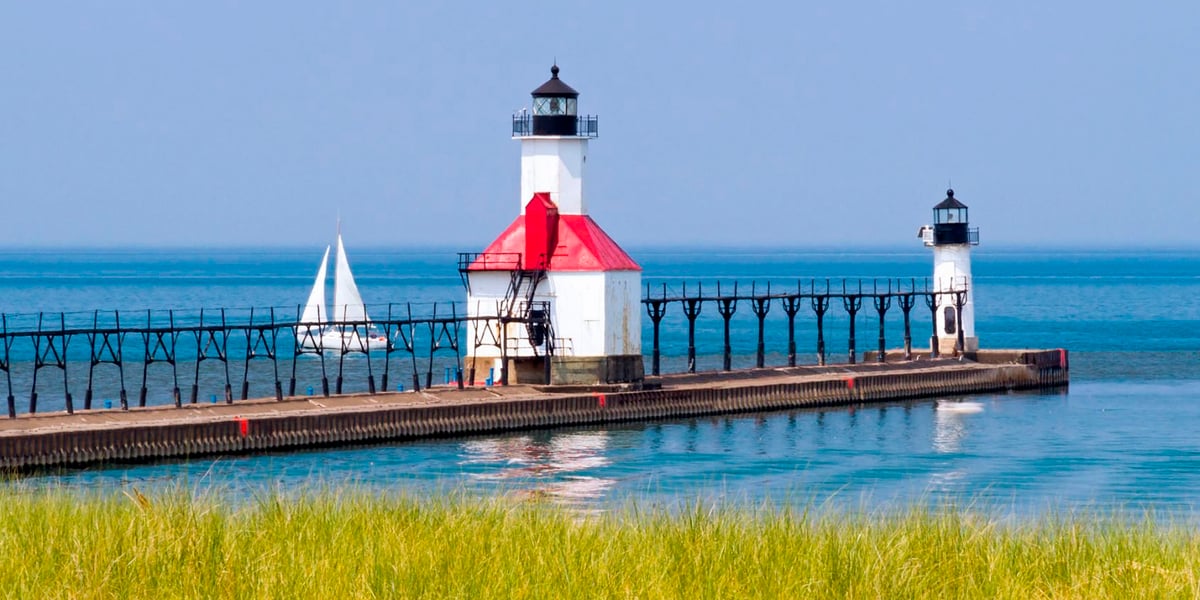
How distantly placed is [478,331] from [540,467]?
14.2 m

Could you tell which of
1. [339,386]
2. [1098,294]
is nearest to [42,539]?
[339,386]

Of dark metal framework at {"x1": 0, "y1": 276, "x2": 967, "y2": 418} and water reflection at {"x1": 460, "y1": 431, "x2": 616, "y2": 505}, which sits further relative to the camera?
dark metal framework at {"x1": 0, "y1": 276, "x2": 967, "y2": 418}

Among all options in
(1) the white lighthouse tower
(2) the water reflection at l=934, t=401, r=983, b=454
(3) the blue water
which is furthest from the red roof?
(1) the white lighthouse tower

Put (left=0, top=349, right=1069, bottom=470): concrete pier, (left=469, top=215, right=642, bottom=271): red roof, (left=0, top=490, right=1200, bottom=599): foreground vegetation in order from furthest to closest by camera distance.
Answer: (left=469, top=215, right=642, bottom=271): red roof, (left=0, top=349, right=1069, bottom=470): concrete pier, (left=0, top=490, right=1200, bottom=599): foreground vegetation

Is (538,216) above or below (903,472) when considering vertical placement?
above

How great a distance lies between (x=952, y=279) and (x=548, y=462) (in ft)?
116

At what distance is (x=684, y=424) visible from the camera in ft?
191

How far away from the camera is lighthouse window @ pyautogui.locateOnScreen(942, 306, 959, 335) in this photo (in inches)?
3059

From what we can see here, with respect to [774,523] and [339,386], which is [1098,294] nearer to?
[339,386]

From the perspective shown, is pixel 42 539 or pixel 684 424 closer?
pixel 42 539

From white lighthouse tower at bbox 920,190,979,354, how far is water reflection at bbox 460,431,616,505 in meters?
27.4

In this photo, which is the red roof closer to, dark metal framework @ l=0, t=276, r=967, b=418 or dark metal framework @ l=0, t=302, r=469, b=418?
dark metal framework @ l=0, t=276, r=967, b=418

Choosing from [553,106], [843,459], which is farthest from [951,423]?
[553,106]

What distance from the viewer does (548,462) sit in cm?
4694
